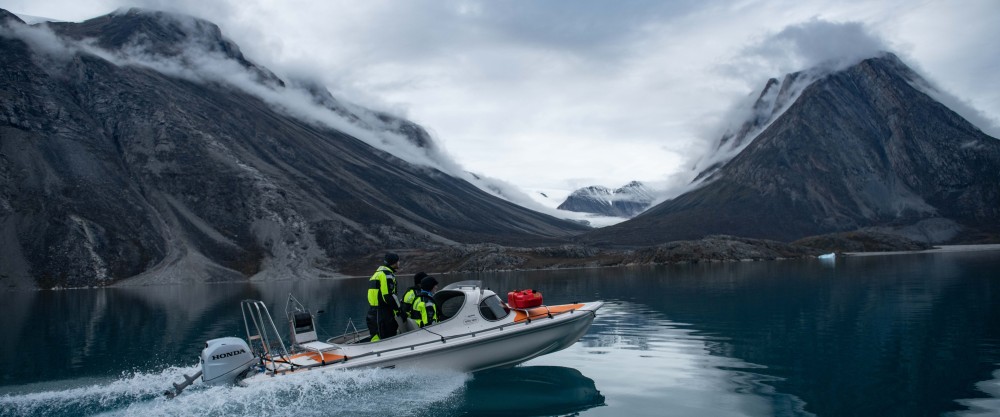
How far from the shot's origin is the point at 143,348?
29.6m

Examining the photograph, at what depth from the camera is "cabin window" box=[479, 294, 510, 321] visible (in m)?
19.3

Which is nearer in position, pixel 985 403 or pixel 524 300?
pixel 985 403

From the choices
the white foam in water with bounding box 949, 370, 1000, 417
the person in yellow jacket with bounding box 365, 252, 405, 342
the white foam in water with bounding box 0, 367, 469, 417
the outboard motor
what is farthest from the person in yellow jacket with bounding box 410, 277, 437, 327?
the white foam in water with bounding box 949, 370, 1000, 417

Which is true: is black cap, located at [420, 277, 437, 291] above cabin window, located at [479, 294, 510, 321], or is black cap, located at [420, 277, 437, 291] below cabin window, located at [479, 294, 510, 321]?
above

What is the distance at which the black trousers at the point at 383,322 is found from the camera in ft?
63.3

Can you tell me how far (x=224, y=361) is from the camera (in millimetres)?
17625

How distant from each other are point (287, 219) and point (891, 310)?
14677cm

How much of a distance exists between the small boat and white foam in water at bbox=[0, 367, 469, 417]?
35 cm

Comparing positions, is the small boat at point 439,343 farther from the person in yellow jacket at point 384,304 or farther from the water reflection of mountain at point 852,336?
the water reflection of mountain at point 852,336

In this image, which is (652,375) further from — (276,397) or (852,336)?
(276,397)

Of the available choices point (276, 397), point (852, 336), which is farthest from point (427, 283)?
point (852, 336)

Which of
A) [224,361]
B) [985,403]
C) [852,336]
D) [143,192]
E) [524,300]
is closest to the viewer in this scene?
[985,403]

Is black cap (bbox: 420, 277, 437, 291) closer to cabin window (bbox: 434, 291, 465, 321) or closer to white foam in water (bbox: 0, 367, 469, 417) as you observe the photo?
cabin window (bbox: 434, 291, 465, 321)

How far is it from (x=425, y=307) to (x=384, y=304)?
47.4 inches
